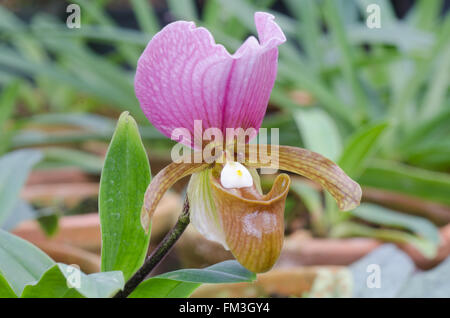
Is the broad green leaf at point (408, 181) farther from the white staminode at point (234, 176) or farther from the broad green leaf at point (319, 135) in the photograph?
the white staminode at point (234, 176)

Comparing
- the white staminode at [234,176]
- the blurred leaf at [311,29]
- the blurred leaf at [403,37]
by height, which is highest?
the blurred leaf at [311,29]

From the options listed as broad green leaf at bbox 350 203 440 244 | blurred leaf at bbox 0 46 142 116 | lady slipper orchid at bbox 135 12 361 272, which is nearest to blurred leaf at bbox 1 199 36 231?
lady slipper orchid at bbox 135 12 361 272

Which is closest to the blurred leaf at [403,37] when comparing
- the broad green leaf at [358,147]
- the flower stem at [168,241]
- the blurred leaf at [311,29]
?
the blurred leaf at [311,29]

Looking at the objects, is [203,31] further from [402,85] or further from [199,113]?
[402,85]

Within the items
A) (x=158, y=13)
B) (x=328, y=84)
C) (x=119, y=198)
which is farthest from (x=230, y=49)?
(x=158, y=13)

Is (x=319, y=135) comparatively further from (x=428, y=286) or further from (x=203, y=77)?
(x=203, y=77)

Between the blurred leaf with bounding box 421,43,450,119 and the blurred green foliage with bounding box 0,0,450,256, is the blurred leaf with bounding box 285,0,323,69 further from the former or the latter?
the blurred leaf with bounding box 421,43,450,119
